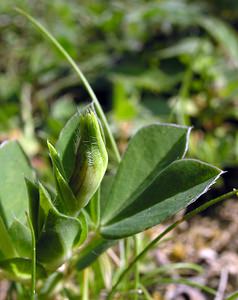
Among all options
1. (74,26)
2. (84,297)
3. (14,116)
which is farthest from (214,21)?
(84,297)

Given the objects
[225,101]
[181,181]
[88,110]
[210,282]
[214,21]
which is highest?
[88,110]

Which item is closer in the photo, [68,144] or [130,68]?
[68,144]

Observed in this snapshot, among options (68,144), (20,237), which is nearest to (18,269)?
(20,237)

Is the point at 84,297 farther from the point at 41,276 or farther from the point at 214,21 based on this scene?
the point at 214,21

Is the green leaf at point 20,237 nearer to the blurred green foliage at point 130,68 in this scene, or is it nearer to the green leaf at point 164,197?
the green leaf at point 164,197

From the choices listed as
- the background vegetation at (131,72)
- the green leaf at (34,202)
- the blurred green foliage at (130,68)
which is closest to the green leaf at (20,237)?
the green leaf at (34,202)

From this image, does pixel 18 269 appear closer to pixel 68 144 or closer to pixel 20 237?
pixel 20 237
